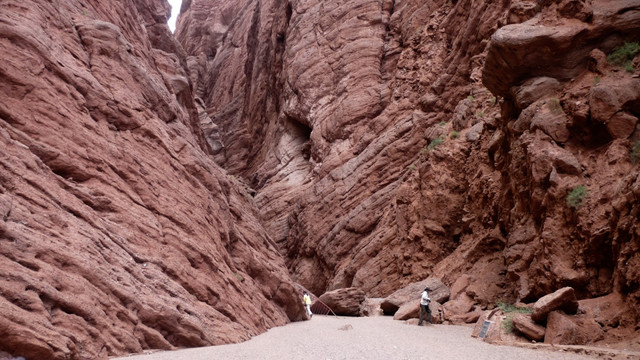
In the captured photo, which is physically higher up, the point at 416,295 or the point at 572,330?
the point at 416,295

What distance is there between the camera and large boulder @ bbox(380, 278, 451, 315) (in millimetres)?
18922

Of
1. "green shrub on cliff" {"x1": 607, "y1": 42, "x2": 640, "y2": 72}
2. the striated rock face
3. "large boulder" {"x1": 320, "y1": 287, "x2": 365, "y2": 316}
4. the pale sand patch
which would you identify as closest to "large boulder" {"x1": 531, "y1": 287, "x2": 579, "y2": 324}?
the pale sand patch

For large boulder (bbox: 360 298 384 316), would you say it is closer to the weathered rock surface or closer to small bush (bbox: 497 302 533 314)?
Result: small bush (bbox: 497 302 533 314)

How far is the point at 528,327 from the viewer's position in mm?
11016

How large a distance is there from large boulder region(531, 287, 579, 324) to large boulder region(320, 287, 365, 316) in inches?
476

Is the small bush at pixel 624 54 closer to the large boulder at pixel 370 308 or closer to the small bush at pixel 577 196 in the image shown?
the small bush at pixel 577 196

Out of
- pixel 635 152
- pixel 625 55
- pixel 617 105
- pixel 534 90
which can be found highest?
pixel 534 90

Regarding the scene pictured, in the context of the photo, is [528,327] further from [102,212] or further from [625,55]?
[102,212]

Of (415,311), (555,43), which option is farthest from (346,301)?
(555,43)

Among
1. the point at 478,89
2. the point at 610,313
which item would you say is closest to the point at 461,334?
the point at 610,313

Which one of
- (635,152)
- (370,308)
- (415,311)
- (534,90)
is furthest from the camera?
(370,308)

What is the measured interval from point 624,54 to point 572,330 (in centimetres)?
754

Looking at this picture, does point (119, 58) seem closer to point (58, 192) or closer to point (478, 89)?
point (58, 192)

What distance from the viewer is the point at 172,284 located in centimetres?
1075
